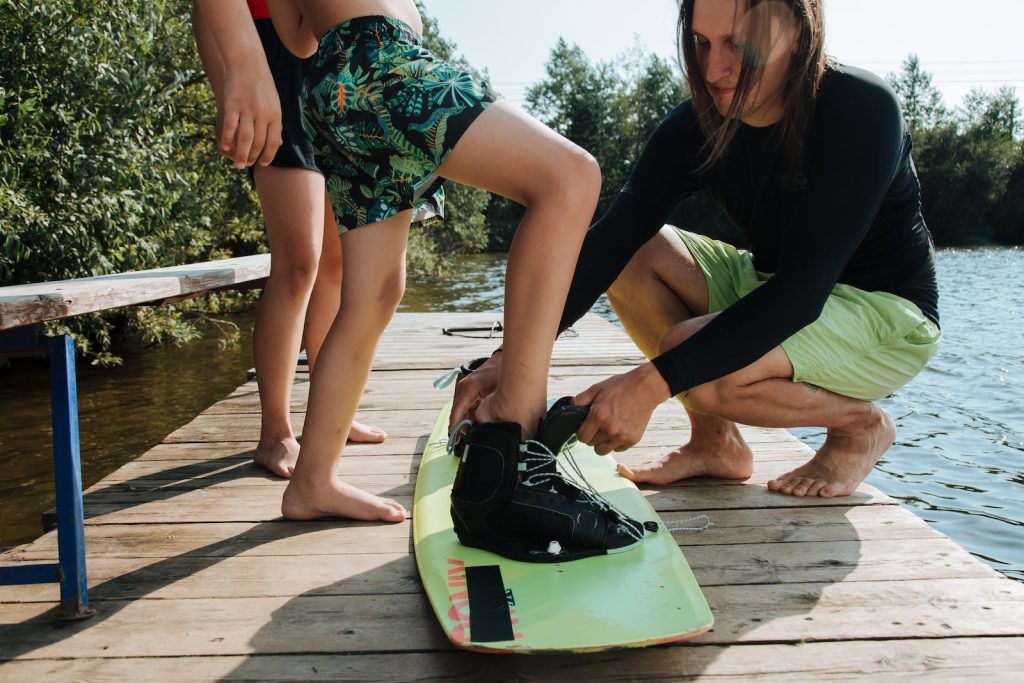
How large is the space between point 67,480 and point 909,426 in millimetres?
4918

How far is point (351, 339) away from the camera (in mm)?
1962

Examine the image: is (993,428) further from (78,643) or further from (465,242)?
(465,242)

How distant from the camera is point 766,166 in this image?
2.25 meters

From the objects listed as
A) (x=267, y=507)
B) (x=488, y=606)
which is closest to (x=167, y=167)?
(x=267, y=507)

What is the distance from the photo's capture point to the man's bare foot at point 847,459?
225 cm

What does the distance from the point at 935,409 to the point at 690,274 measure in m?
4.02

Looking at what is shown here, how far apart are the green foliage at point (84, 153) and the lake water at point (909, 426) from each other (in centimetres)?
63

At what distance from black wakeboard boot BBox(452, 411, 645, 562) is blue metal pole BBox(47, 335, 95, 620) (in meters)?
0.74

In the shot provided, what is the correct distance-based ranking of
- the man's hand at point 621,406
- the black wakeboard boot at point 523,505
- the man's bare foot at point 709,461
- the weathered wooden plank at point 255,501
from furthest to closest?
the man's bare foot at point 709,461, the weathered wooden plank at point 255,501, the man's hand at point 621,406, the black wakeboard boot at point 523,505

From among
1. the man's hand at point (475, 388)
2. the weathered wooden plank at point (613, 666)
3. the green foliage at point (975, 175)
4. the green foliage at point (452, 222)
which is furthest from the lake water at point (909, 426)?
the green foliage at point (975, 175)

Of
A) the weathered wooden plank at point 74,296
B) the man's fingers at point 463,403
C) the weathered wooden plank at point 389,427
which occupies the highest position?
the weathered wooden plank at point 74,296

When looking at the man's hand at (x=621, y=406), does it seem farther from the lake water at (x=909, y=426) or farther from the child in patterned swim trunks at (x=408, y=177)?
the lake water at (x=909, y=426)

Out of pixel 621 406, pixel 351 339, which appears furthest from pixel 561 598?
pixel 351 339

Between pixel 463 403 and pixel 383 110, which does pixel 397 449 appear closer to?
pixel 463 403
